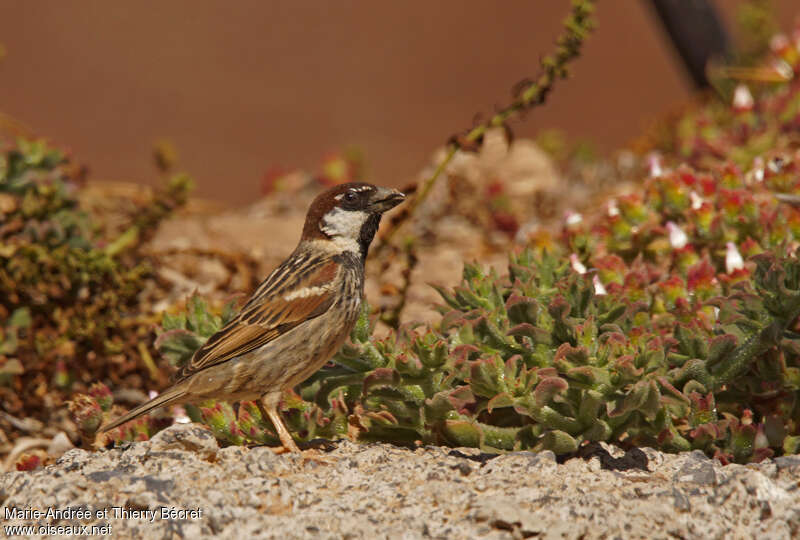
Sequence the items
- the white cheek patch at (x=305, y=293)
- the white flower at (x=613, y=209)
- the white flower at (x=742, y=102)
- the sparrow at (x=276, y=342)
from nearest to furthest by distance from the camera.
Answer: the sparrow at (x=276, y=342) < the white cheek patch at (x=305, y=293) < the white flower at (x=613, y=209) < the white flower at (x=742, y=102)

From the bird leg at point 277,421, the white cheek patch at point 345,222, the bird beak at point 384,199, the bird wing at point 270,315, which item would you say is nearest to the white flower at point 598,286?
the bird beak at point 384,199

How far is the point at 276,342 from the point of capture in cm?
358

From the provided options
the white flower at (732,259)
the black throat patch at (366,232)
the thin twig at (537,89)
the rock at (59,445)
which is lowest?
the rock at (59,445)

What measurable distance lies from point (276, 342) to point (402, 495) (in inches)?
36.0

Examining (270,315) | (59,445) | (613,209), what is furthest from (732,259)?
(59,445)

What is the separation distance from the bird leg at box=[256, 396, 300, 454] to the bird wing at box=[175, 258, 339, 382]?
0.21 metres

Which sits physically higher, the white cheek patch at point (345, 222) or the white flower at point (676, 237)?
the white cheek patch at point (345, 222)

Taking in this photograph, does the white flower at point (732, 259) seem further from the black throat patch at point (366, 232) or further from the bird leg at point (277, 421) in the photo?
the bird leg at point (277, 421)

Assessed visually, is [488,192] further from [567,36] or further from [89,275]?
[89,275]

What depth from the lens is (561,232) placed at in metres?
5.45

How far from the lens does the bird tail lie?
3383mm

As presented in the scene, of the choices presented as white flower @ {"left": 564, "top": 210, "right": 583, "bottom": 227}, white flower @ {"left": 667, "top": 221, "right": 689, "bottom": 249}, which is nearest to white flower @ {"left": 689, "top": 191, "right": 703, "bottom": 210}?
white flower @ {"left": 667, "top": 221, "right": 689, "bottom": 249}

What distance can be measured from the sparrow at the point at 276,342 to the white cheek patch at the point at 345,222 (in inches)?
6.8

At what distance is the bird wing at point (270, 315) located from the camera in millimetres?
3562
